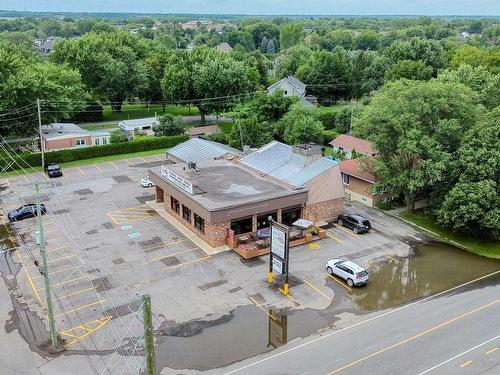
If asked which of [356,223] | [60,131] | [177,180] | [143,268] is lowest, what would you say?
[143,268]

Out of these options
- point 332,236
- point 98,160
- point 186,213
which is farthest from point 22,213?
point 332,236

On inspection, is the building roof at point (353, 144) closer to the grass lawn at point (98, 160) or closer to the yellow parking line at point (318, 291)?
the grass lawn at point (98, 160)

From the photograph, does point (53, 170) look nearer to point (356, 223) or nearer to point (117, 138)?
point (117, 138)

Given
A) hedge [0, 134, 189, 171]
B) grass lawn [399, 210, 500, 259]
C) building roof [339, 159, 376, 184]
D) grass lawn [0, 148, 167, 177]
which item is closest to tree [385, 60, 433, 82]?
hedge [0, 134, 189, 171]

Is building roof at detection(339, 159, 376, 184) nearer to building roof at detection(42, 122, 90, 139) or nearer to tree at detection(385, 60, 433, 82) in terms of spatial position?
building roof at detection(42, 122, 90, 139)

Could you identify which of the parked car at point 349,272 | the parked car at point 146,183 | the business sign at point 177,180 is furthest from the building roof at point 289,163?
the parked car at point 146,183

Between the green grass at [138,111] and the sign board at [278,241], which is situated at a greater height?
the sign board at [278,241]
